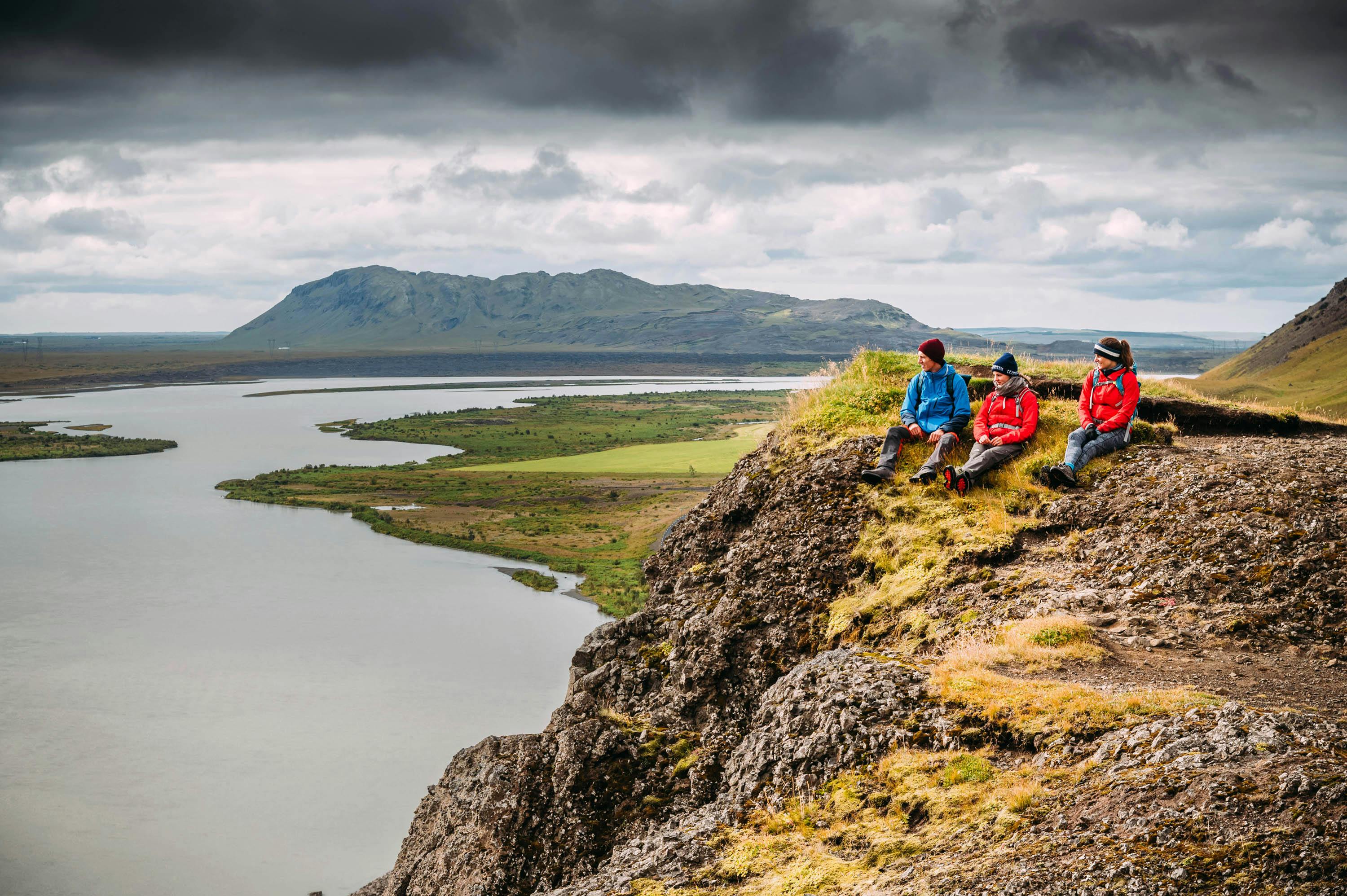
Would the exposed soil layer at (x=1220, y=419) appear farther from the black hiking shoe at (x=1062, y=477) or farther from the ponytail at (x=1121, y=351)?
the black hiking shoe at (x=1062, y=477)

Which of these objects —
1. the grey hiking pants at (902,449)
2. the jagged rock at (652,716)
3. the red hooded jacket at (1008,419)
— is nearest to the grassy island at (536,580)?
the jagged rock at (652,716)

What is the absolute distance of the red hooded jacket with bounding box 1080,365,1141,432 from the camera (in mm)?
12492

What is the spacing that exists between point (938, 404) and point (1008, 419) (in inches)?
38.2

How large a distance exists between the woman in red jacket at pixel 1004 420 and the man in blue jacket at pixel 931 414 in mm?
298

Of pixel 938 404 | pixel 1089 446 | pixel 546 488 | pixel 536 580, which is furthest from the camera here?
pixel 546 488

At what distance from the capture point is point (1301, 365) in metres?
118

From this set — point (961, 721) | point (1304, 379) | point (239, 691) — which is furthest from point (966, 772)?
point (1304, 379)

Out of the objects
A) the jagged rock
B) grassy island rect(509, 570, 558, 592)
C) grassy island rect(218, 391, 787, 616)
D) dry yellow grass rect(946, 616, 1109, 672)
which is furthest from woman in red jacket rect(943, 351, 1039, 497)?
grassy island rect(509, 570, 558, 592)

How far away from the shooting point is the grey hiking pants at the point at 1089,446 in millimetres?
12133

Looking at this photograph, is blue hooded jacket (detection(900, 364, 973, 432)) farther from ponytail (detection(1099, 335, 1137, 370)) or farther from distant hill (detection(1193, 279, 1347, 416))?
distant hill (detection(1193, 279, 1347, 416))

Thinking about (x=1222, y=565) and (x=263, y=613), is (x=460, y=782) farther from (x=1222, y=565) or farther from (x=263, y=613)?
(x=263, y=613)

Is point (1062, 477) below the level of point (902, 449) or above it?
below

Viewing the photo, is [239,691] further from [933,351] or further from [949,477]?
[949,477]

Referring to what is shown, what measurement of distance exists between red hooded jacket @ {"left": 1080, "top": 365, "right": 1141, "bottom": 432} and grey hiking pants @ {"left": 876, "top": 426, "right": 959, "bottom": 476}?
1.79 metres
